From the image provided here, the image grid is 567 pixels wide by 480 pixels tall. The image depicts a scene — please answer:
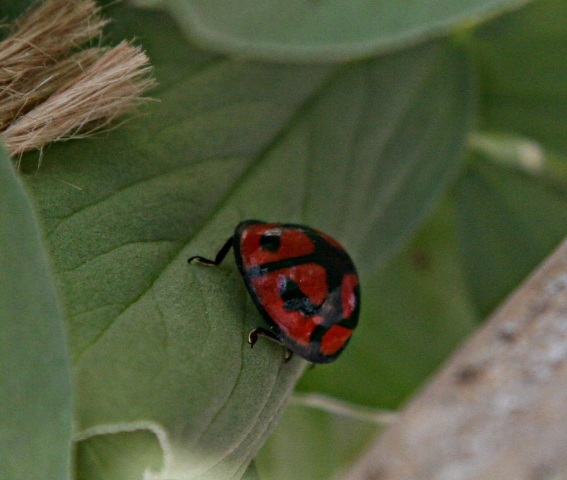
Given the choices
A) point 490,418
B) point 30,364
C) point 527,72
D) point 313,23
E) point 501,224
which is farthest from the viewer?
point 490,418

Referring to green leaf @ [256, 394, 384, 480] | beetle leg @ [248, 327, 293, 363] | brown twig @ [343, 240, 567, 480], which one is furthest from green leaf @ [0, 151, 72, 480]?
brown twig @ [343, 240, 567, 480]

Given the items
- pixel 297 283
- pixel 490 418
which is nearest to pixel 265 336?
pixel 297 283

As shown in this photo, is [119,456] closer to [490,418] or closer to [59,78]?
[59,78]

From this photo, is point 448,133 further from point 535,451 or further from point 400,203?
point 535,451

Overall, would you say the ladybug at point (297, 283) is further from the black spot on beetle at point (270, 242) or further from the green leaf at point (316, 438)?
the green leaf at point (316, 438)

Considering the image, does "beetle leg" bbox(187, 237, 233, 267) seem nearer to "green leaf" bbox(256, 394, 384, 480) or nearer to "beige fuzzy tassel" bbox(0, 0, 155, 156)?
"beige fuzzy tassel" bbox(0, 0, 155, 156)

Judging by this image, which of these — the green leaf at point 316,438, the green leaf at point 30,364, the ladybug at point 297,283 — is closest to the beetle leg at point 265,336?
the ladybug at point 297,283
